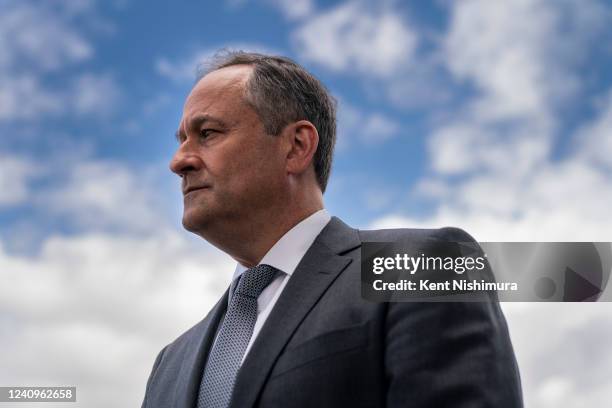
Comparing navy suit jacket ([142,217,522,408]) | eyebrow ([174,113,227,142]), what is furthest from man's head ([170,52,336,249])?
navy suit jacket ([142,217,522,408])

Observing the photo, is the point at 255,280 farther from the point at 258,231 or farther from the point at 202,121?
the point at 202,121

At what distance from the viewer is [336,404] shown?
3.28 metres

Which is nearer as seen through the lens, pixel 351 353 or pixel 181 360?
pixel 351 353

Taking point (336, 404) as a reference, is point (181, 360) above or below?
above

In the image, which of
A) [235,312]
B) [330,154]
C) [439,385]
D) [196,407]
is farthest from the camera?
[330,154]

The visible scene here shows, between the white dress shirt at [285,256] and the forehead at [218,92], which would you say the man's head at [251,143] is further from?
the white dress shirt at [285,256]

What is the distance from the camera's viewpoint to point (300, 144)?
16.1 feet

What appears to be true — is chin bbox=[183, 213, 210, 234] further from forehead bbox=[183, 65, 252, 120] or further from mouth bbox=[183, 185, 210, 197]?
forehead bbox=[183, 65, 252, 120]

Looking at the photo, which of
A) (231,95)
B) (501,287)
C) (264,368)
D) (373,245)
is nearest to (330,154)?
(231,95)

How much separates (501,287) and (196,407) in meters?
1.86

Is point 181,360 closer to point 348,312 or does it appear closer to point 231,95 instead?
point 348,312

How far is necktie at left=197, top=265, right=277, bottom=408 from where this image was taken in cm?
382

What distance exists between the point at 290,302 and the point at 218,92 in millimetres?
1756

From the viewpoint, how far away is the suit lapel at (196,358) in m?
3.96
